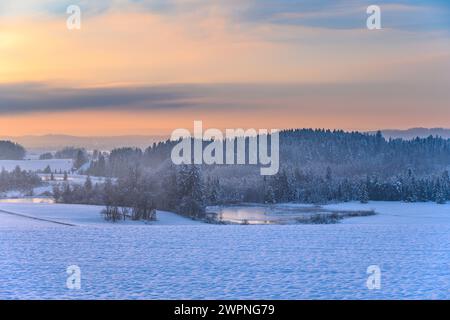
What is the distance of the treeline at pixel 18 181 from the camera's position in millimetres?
25359

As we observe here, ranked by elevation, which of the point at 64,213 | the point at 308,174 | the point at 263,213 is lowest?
the point at 263,213

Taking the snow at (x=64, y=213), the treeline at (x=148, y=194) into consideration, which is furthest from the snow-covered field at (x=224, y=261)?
the treeline at (x=148, y=194)

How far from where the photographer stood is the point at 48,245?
48.9 ft

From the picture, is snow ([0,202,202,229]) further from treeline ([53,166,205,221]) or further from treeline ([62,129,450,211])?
treeline ([62,129,450,211])

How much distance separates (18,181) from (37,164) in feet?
5.99

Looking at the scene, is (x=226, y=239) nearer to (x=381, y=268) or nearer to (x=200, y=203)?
(x=381, y=268)

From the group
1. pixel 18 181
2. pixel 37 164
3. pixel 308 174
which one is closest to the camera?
pixel 308 174

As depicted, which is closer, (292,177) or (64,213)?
(64,213)

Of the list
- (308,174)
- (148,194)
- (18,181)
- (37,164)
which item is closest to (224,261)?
(148,194)

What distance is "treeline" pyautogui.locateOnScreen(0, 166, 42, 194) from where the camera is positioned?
83.2ft

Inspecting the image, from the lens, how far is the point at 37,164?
81.0ft

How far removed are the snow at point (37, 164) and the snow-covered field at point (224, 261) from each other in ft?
14.0

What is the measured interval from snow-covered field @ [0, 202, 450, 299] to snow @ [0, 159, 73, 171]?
4.26 meters

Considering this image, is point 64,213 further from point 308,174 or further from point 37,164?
point 308,174
